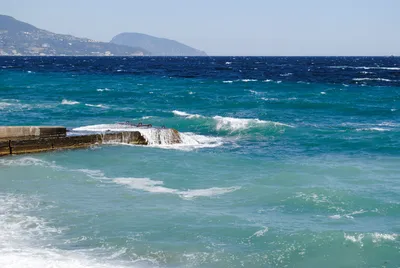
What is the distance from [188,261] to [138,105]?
35.0m

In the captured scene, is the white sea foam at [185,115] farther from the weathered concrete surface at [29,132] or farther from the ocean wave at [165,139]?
the weathered concrete surface at [29,132]

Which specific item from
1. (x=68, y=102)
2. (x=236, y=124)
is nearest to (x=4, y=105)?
(x=68, y=102)

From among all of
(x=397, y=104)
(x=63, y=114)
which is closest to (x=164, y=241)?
(x=63, y=114)

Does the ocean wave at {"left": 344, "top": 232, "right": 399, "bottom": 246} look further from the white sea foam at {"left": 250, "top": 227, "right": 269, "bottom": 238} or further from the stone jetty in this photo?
the stone jetty

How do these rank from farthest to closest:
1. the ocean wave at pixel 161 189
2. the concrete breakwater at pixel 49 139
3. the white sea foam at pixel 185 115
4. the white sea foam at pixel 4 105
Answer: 1. the white sea foam at pixel 4 105
2. the white sea foam at pixel 185 115
3. the concrete breakwater at pixel 49 139
4. the ocean wave at pixel 161 189

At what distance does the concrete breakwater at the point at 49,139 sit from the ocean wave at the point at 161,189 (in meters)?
6.16

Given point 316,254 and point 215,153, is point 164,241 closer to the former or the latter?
point 316,254

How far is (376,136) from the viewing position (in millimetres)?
31469

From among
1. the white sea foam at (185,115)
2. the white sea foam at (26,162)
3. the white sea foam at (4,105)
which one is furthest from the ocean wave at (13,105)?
the white sea foam at (26,162)

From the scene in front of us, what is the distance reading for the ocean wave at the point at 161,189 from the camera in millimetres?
18609

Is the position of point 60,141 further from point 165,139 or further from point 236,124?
point 236,124

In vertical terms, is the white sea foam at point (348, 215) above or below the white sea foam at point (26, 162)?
below

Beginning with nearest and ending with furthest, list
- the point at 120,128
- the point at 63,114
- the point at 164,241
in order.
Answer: the point at 164,241 < the point at 120,128 < the point at 63,114

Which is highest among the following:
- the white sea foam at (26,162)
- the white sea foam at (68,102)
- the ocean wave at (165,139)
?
the white sea foam at (68,102)
